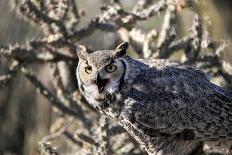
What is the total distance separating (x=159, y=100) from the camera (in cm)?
344

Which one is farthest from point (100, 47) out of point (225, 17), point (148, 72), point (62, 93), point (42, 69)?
point (225, 17)

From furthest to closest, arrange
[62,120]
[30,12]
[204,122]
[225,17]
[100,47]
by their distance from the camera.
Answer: [100,47], [62,120], [30,12], [204,122], [225,17]

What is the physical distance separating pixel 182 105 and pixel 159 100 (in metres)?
0.14

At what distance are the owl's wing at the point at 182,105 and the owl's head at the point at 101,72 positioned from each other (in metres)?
0.16

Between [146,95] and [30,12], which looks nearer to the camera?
[146,95]

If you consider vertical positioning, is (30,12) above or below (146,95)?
above

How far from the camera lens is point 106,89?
346 centimetres

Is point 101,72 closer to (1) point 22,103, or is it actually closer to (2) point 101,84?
(2) point 101,84

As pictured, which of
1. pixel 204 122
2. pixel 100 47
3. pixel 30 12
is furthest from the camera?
pixel 100 47

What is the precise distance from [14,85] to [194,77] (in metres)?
3.81

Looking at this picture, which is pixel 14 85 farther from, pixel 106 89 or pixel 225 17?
pixel 225 17

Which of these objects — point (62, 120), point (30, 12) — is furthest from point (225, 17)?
point (62, 120)

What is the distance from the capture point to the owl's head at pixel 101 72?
330 centimetres

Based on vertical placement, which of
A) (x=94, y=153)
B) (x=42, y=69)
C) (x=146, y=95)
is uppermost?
(x=42, y=69)
